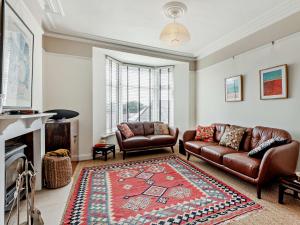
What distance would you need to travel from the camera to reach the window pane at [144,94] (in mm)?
5570

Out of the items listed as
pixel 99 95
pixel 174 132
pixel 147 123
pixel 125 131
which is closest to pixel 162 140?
pixel 174 132

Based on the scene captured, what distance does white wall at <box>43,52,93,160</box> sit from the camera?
3.61 meters

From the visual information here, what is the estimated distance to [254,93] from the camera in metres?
3.36

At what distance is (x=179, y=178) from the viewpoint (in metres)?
2.85

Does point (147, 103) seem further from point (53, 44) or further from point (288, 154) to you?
point (288, 154)

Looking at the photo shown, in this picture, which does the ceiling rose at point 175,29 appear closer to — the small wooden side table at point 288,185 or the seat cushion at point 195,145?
the seat cushion at point 195,145

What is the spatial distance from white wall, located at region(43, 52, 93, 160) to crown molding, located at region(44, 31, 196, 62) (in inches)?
16.7

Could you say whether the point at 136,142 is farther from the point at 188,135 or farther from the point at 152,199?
the point at 152,199

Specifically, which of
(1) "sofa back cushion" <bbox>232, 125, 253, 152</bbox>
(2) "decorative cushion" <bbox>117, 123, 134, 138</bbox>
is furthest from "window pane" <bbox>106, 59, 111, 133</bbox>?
(1) "sofa back cushion" <bbox>232, 125, 253, 152</bbox>

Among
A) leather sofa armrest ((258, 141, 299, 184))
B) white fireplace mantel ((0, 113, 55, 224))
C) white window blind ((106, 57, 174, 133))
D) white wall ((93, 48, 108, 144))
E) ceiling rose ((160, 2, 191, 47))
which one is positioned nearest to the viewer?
white fireplace mantel ((0, 113, 55, 224))

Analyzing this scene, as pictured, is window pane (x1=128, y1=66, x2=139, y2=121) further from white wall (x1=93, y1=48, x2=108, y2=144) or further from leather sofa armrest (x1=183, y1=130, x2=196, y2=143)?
leather sofa armrest (x1=183, y1=130, x2=196, y2=143)

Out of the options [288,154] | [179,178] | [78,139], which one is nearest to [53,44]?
[78,139]

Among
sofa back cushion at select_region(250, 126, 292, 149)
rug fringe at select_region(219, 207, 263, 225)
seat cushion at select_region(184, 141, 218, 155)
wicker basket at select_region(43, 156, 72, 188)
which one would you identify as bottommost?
rug fringe at select_region(219, 207, 263, 225)

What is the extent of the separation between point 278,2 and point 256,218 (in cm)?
310
